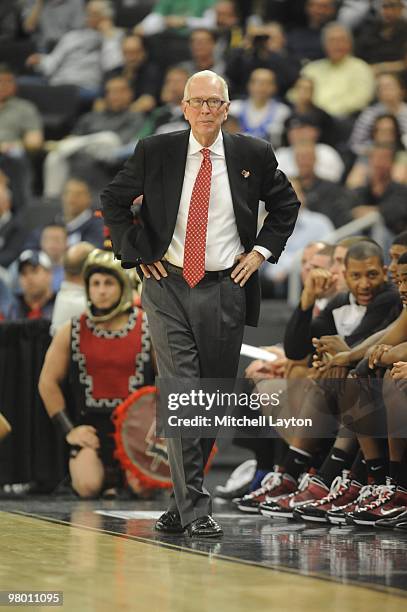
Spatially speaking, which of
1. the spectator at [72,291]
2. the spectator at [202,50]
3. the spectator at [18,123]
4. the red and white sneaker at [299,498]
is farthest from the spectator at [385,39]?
the red and white sneaker at [299,498]

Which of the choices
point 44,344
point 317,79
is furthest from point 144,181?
point 317,79

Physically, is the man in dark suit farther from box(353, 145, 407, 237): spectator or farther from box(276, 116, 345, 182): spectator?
box(276, 116, 345, 182): spectator

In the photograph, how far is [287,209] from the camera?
21.2 feet

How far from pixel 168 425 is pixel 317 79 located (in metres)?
9.10

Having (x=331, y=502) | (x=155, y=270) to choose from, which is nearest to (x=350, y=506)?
(x=331, y=502)

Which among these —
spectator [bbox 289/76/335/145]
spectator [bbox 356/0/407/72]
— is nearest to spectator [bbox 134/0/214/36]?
spectator [bbox 356/0/407/72]

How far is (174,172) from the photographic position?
6297mm

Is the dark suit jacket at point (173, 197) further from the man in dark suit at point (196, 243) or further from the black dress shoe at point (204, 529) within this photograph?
the black dress shoe at point (204, 529)

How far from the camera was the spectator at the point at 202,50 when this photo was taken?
14852mm

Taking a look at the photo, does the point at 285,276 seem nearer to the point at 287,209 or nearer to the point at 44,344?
the point at 44,344

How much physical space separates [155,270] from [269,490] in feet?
6.12

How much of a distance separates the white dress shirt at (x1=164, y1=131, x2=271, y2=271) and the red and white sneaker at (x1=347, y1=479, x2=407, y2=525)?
127cm

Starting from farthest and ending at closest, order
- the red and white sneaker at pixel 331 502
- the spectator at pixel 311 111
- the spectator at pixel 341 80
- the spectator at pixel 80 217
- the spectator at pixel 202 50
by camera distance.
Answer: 1. the spectator at pixel 202 50
2. the spectator at pixel 341 80
3. the spectator at pixel 311 111
4. the spectator at pixel 80 217
5. the red and white sneaker at pixel 331 502

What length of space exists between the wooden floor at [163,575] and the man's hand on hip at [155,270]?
3.75 ft
